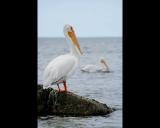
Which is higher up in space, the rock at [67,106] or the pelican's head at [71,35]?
the pelican's head at [71,35]

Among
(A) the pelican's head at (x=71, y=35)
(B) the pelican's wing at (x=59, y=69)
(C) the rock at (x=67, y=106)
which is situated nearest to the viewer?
(C) the rock at (x=67, y=106)

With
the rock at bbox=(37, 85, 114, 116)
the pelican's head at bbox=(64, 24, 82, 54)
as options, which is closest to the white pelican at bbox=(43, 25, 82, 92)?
the pelican's head at bbox=(64, 24, 82, 54)

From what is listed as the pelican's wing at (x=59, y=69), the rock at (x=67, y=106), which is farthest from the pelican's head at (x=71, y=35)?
the rock at (x=67, y=106)

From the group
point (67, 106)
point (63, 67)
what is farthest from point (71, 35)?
point (67, 106)

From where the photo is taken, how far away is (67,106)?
9.39ft

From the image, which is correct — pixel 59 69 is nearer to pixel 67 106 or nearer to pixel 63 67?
pixel 63 67

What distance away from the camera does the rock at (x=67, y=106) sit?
112 inches

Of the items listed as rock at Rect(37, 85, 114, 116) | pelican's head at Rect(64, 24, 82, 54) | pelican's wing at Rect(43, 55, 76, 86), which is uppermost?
pelican's head at Rect(64, 24, 82, 54)

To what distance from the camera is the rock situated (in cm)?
284

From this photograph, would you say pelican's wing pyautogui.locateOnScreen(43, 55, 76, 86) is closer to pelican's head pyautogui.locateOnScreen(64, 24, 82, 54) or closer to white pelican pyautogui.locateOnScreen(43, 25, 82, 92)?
white pelican pyautogui.locateOnScreen(43, 25, 82, 92)

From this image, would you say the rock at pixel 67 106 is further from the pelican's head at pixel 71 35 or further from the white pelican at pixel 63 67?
the pelican's head at pixel 71 35
